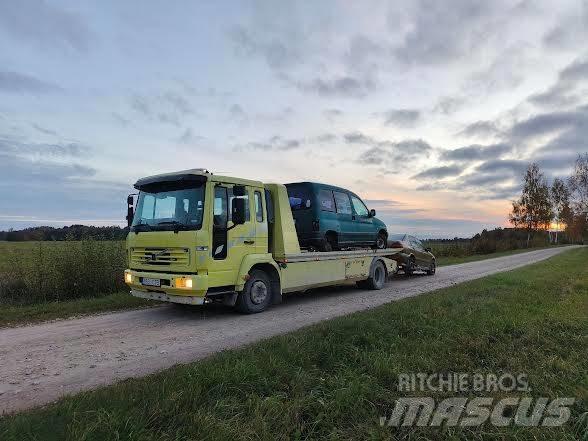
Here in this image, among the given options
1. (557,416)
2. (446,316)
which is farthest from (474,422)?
(446,316)

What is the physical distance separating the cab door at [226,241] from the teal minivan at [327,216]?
242cm

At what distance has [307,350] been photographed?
4.88 m

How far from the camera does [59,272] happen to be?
10352 millimetres

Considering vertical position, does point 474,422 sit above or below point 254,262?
below

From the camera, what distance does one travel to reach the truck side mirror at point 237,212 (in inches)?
309

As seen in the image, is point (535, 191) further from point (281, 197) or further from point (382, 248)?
point (281, 197)

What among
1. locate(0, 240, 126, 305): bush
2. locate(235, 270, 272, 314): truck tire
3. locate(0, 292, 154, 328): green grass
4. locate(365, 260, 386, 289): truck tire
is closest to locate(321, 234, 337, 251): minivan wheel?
locate(365, 260, 386, 289): truck tire

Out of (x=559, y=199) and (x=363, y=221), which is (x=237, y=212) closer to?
(x=363, y=221)

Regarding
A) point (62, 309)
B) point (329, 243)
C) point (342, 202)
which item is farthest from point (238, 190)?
point (62, 309)

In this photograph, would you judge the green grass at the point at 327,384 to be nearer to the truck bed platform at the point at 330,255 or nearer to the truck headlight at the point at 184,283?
the truck headlight at the point at 184,283

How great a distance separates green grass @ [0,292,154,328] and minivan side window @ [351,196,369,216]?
20.6ft

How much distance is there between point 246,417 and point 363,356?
70.9 inches

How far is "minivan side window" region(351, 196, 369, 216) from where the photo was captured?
12.1m

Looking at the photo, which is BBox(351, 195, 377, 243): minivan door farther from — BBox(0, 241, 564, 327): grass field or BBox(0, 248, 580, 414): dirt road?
BBox(0, 241, 564, 327): grass field
